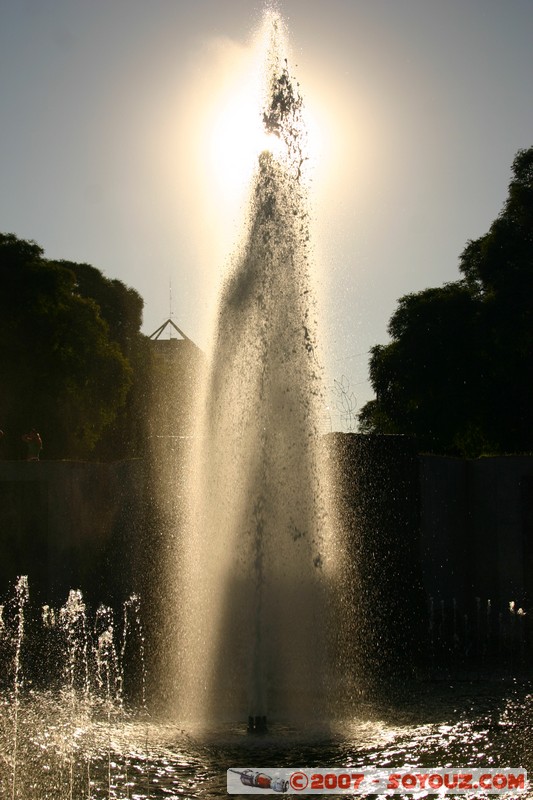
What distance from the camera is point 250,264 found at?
40.3ft

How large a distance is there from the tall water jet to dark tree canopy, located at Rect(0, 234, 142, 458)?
2019 centimetres

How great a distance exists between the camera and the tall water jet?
10.4 metres

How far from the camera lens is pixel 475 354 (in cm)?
2858

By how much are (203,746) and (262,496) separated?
9.65ft

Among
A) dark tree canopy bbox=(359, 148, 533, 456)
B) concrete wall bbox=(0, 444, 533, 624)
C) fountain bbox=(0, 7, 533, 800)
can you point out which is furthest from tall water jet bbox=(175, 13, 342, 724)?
dark tree canopy bbox=(359, 148, 533, 456)

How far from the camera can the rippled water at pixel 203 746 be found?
7096mm

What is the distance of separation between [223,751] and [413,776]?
1.59 m

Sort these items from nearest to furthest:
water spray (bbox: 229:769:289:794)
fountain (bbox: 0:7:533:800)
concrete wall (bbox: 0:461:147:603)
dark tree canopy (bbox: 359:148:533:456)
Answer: water spray (bbox: 229:769:289:794)
fountain (bbox: 0:7:533:800)
concrete wall (bbox: 0:461:147:603)
dark tree canopy (bbox: 359:148:533:456)

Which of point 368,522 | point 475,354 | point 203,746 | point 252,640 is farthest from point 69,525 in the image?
point 475,354

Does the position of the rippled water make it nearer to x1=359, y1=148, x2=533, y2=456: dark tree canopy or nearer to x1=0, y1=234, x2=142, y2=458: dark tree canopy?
x1=359, y1=148, x2=533, y2=456: dark tree canopy

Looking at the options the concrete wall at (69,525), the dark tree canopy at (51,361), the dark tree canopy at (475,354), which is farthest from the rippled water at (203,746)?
the dark tree canopy at (51,361)

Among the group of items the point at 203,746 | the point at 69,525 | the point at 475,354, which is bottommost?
the point at 203,746

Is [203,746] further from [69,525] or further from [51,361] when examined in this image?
[51,361]

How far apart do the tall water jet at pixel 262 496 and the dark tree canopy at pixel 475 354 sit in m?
15.4
